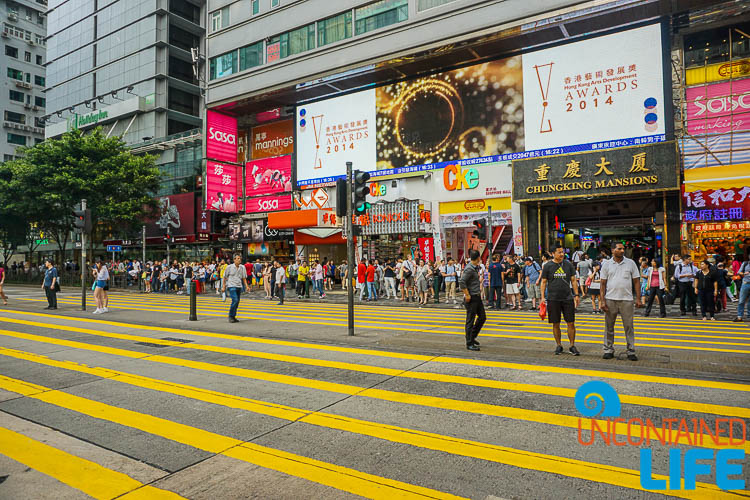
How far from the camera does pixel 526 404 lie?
16.1ft

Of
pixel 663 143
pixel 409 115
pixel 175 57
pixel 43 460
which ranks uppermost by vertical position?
pixel 175 57

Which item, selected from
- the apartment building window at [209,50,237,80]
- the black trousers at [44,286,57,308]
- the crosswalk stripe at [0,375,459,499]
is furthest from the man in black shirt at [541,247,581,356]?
the apartment building window at [209,50,237,80]

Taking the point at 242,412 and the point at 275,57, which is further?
the point at 275,57

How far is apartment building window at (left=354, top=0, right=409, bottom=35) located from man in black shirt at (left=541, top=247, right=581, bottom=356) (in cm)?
2113

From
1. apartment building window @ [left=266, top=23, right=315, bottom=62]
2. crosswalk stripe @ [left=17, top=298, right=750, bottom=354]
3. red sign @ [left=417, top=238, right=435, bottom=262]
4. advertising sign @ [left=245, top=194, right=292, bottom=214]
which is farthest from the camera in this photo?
advertising sign @ [left=245, top=194, right=292, bottom=214]

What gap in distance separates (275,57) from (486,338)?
26602 millimetres

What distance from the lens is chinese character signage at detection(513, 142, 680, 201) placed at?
57.0 feet

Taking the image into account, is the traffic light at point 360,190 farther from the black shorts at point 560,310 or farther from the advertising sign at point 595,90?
the advertising sign at point 595,90

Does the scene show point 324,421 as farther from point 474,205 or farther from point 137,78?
point 137,78

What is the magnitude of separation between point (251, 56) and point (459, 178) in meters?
17.9

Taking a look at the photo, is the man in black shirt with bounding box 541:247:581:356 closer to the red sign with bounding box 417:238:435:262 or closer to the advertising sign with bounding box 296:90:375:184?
the red sign with bounding box 417:238:435:262

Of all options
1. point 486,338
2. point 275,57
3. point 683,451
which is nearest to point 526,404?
point 683,451

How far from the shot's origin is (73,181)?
28109 mm

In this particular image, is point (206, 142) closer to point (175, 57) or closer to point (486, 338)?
point (175, 57)
